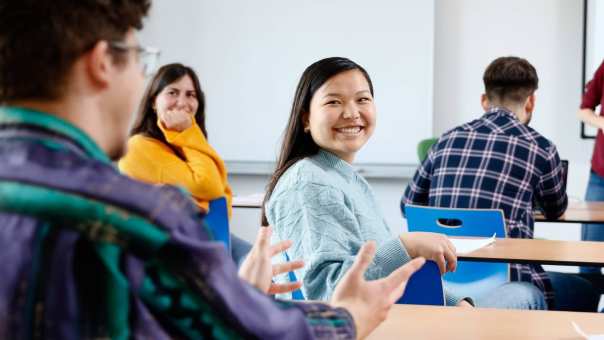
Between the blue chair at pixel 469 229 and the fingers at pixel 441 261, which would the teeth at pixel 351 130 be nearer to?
the fingers at pixel 441 261

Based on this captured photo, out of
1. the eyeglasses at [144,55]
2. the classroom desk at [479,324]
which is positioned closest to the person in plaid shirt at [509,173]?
the classroom desk at [479,324]

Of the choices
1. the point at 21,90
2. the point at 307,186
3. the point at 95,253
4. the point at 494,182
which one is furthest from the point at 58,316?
the point at 494,182

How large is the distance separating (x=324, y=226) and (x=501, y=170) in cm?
131

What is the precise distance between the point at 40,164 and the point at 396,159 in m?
5.02

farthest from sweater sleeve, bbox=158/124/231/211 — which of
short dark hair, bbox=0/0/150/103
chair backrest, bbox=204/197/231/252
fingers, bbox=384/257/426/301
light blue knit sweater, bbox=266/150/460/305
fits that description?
short dark hair, bbox=0/0/150/103

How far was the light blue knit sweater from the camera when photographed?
5.20 feet

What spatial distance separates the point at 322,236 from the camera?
1632 millimetres

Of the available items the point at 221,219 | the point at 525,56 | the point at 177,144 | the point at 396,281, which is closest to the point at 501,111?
the point at 221,219

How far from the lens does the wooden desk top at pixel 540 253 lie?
6.77 ft

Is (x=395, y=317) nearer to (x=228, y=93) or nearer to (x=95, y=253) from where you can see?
(x=95, y=253)

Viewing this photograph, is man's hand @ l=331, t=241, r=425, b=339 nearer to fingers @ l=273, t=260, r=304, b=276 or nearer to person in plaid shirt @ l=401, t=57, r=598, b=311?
fingers @ l=273, t=260, r=304, b=276

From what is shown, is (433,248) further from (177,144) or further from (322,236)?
(177,144)

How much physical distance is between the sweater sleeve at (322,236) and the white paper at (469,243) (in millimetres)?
530

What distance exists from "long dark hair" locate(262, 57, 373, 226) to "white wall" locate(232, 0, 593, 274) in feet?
12.0
